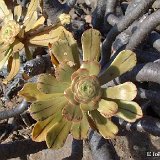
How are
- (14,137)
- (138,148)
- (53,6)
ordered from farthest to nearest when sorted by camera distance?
(14,137) < (138,148) < (53,6)

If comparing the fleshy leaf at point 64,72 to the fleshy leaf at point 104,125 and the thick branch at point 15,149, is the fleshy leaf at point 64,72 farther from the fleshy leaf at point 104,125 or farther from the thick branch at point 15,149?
the thick branch at point 15,149

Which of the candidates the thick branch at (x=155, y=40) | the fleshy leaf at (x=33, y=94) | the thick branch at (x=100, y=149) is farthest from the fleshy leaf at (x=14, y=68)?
the thick branch at (x=155, y=40)

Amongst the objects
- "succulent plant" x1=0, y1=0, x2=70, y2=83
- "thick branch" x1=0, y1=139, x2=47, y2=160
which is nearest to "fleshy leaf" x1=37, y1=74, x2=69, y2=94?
"succulent plant" x1=0, y1=0, x2=70, y2=83

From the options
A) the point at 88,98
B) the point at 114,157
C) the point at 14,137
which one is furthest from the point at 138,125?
the point at 14,137

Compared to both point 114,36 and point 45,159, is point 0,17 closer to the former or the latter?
point 114,36

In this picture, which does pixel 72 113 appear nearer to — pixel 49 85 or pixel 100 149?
pixel 49 85
